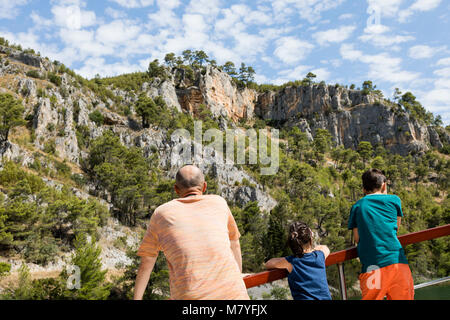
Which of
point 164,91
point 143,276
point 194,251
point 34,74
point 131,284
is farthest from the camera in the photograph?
point 164,91

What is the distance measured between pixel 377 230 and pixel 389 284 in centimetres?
41

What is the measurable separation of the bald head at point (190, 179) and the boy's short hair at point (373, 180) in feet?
4.99

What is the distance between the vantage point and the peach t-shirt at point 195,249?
1706mm

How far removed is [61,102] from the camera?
40500 mm

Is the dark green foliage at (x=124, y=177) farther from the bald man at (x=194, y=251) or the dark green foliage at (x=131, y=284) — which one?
the bald man at (x=194, y=251)

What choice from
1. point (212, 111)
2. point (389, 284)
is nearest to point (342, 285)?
point (389, 284)

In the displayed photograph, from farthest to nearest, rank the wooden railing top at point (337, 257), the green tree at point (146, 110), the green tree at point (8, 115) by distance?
the green tree at point (146, 110) < the green tree at point (8, 115) < the wooden railing top at point (337, 257)

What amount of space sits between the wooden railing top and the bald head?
708 millimetres

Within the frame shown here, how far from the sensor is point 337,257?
2135 mm

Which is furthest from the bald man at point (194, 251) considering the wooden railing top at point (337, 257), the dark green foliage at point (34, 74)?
the dark green foliage at point (34, 74)

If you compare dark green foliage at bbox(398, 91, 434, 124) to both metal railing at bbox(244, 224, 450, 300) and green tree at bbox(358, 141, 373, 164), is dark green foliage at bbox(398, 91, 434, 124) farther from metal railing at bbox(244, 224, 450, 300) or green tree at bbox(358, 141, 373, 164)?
metal railing at bbox(244, 224, 450, 300)

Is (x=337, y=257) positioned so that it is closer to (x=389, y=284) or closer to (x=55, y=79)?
(x=389, y=284)
